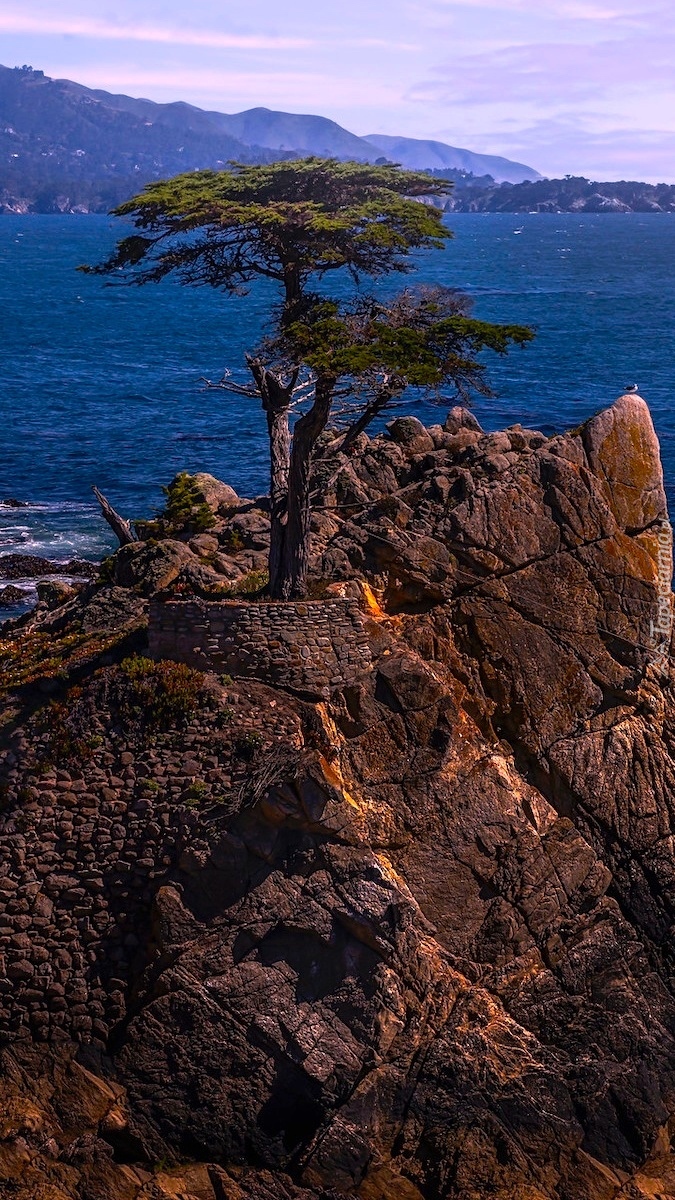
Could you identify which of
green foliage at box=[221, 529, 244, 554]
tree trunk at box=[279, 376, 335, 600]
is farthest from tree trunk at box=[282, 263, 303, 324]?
green foliage at box=[221, 529, 244, 554]

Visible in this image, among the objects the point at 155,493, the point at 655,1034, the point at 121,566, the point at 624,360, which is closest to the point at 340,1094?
the point at 655,1034

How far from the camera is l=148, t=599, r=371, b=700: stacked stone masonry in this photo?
23.0 meters

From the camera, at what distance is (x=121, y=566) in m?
28.2

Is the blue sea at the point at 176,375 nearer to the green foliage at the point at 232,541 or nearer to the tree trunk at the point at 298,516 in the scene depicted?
the green foliage at the point at 232,541

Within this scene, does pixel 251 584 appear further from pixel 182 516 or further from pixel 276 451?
pixel 182 516

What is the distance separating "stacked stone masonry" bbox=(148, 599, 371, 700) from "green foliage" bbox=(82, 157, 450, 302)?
7095mm

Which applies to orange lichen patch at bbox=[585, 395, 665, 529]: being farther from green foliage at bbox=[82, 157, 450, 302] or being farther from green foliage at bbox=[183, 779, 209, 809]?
green foliage at bbox=[183, 779, 209, 809]

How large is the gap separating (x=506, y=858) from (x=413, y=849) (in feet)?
5.71

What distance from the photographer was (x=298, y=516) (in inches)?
968

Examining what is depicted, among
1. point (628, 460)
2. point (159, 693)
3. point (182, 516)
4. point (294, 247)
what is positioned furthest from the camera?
point (182, 516)

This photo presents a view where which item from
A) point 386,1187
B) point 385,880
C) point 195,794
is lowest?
point 386,1187

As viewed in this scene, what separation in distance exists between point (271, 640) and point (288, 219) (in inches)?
328

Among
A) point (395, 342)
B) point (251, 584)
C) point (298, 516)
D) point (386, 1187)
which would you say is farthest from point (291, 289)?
point (386, 1187)

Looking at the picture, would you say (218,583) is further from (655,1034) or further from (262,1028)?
(655,1034)
